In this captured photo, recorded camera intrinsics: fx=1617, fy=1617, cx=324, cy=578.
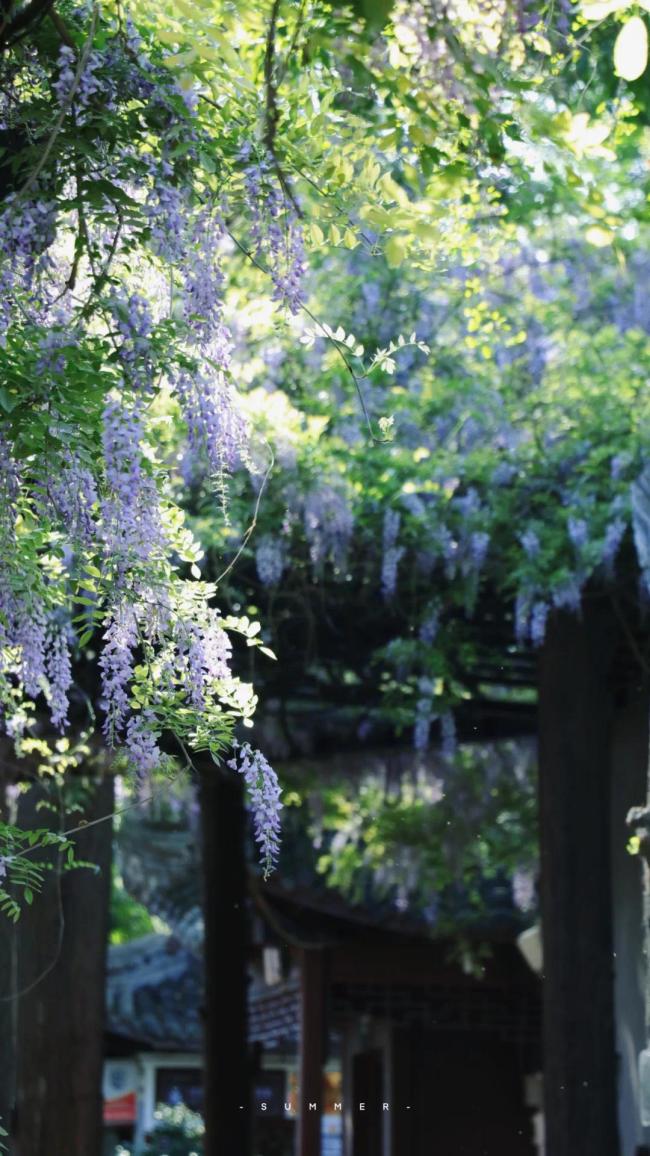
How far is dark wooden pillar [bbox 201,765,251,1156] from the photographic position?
950 cm

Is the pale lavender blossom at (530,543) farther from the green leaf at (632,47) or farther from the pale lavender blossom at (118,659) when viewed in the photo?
the green leaf at (632,47)

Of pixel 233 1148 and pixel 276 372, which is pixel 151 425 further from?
pixel 233 1148

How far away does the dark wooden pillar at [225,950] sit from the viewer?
950 centimetres

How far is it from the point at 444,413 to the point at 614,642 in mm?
1303

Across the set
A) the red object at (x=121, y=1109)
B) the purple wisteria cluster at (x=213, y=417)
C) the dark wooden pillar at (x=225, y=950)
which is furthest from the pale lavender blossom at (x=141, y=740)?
the red object at (x=121, y=1109)

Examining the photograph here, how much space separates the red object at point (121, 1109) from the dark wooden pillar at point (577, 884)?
43.8ft

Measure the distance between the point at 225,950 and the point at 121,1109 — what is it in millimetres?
10200

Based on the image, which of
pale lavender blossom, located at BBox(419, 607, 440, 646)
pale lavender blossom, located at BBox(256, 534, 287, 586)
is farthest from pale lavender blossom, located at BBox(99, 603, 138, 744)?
pale lavender blossom, located at BBox(419, 607, 440, 646)

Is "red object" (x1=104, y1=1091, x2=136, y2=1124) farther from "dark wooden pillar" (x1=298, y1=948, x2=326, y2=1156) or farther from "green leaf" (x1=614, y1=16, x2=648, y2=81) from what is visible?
"green leaf" (x1=614, y1=16, x2=648, y2=81)

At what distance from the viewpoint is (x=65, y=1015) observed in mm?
7074

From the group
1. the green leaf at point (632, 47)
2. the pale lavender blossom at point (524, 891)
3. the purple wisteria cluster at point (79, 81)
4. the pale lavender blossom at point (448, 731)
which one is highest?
the purple wisteria cluster at point (79, 81)

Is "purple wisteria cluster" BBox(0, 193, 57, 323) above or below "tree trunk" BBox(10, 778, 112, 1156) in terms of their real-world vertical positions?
above

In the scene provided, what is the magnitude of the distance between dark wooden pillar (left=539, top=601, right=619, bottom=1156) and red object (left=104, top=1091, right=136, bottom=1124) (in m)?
13.3

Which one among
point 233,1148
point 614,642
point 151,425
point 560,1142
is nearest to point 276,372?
point 614,642
